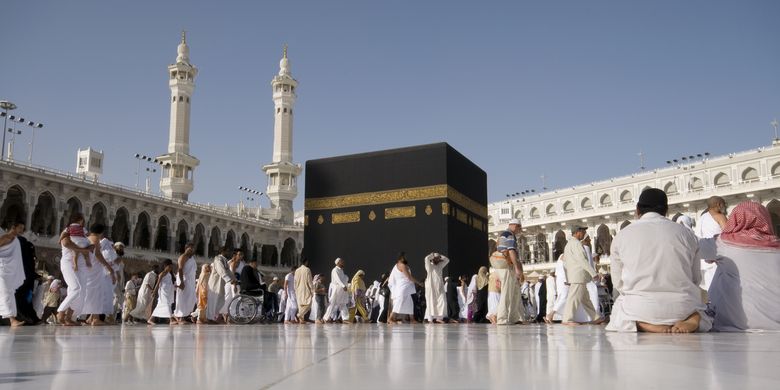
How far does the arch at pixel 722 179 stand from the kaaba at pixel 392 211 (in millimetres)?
23055

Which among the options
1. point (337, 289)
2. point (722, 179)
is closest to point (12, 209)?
point (337, 289)

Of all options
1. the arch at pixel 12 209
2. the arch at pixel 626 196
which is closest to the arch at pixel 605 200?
the arch at pixel 626 196

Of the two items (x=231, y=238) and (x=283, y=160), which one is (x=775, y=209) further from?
(x=231, y=238)

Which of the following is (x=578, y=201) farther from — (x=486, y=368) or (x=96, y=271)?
(x=486, y=368)

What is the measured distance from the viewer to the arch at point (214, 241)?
3612 cm

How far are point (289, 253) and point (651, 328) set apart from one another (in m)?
39.6

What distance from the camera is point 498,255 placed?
684 cm

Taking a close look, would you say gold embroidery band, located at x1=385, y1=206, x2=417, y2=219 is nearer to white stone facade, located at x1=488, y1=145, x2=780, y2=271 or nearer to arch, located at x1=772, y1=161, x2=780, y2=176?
white stone facade, located at x1=488, y1=145, x2=780, y2=271

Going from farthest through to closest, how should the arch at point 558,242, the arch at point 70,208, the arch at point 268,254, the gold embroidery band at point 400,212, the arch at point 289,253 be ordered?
the arch at point 289,253 → the arch at point 268,254 → the arch at point 558,242 → the arch at point 70,208 → the gold embroidery band at point 400,212

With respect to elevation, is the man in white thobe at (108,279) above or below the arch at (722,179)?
below

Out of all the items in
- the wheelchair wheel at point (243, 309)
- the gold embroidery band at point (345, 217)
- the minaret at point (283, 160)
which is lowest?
the wheelchair wheel at point (243, 309)

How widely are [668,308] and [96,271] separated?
5218mm

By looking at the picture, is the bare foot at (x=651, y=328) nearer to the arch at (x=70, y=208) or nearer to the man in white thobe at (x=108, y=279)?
the man in white thobe at (x=108, y=279)

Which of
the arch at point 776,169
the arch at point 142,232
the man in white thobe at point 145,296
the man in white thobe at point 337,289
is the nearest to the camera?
the man in white thobe at point 145,296
